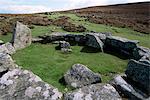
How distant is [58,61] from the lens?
58.1ft

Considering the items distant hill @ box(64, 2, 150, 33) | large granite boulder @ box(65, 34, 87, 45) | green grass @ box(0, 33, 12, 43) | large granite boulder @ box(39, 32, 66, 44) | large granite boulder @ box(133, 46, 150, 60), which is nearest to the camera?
large granite boulder @ box(133, 46, 150, 60)

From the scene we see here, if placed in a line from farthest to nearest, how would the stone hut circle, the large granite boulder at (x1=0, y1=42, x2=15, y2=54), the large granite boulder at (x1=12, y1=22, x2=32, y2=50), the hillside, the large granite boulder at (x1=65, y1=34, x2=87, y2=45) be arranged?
1. the large granite boulder at (x1=65, y1=34, x2=87, y2=45)
2. the large granite boulder at (x1=12, y1=22, x2=32, y2=50)
3. the large granite boulder at (x1=0, y1=42, x2=15, y2=54)
4. the hillside
5. the stone hut circle

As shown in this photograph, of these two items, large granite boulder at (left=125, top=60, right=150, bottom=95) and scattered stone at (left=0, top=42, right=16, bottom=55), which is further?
scattered stone at (left=0, top=42, right=16, bottom=55)

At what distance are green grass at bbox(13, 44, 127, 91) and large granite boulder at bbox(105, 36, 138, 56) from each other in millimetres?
1167

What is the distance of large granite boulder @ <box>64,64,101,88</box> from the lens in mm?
13484

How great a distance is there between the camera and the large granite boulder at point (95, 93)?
11.6 meters

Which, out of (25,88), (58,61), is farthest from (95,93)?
(58,61)

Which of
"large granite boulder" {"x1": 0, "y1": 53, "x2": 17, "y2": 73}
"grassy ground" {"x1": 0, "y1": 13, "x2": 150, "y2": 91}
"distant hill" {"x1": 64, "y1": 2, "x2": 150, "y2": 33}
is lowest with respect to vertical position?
"distant hill" {"x1": 64, "y1": 2, "x2": 150, "y2": 33}

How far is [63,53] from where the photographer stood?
19.9m

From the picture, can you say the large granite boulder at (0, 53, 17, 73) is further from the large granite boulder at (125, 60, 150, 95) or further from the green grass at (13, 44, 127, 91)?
the large granite boulder at (125, 60, 150, 95)

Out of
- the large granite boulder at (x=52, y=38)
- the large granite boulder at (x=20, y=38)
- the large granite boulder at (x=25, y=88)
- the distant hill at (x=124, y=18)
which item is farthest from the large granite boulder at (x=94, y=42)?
the distant hill at (x=124, y=18)

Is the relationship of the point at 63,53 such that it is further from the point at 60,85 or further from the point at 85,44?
the point at 60,85

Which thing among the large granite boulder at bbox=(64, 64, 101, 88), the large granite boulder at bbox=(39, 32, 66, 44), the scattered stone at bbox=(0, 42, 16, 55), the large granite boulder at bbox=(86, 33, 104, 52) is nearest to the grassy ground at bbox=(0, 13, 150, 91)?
the scattered stone at bbox=(0, 42, 16, 55)

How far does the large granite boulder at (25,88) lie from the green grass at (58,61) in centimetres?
144
